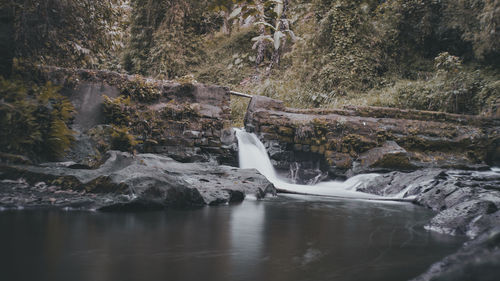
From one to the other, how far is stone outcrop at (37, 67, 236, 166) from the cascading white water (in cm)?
46

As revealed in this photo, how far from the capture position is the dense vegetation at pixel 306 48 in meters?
7.58

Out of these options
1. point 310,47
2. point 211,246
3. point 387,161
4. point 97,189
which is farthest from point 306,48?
point 211,246

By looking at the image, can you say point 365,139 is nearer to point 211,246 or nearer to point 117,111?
point 117,111

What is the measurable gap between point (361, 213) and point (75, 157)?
572 cm

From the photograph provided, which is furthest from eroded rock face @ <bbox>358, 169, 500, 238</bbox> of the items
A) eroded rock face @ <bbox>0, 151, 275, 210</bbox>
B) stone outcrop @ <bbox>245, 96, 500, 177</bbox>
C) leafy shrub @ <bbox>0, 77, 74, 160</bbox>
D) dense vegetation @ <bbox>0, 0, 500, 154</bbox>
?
leafy shrub @ <bbox>0, 77, 74, 160</bbox>

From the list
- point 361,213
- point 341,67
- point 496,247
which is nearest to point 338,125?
point 361,213

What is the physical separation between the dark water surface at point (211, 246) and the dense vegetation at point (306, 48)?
364cm

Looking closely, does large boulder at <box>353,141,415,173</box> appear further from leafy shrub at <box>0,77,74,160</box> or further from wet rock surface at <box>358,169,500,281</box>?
leafy shrub at <box>0,77,74,160</box>

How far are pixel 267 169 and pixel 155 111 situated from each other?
3686 millimetres

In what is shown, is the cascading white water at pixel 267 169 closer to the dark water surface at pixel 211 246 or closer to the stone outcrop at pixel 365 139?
the stone outcrop at pixel 365 139

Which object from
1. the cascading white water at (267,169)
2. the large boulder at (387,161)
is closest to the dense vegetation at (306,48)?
the cascading white water at (267,169)

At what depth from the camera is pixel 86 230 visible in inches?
136

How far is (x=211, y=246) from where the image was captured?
3.16 meters

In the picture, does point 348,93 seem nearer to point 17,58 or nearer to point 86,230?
point 17,58
